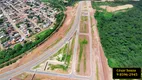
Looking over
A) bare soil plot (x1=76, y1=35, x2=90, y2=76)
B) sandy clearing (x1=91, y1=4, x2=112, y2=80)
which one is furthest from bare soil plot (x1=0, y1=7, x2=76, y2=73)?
sandy clearing (x1=91, y1=4, x2=112, y2=80)

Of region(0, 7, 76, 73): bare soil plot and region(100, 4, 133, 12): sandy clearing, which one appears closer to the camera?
region(0, 7, 76, 73): bare soil plot

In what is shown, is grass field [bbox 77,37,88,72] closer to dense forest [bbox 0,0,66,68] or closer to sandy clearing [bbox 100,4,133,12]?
dense forest [bbox 0,0,66,68]

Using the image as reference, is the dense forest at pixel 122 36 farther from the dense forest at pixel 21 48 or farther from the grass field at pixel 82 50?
the dense forest at pixel 21 48

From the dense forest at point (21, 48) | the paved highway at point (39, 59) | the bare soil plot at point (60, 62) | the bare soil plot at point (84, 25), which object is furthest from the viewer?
the bare soil plot at point (84, 25)

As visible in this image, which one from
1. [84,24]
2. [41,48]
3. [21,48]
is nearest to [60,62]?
[41,48]

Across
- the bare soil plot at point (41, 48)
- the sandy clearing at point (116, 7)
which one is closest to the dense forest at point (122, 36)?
the sandy clearing at point (116, 7)

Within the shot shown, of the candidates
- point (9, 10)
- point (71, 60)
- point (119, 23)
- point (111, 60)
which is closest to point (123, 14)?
point (119, 23)
